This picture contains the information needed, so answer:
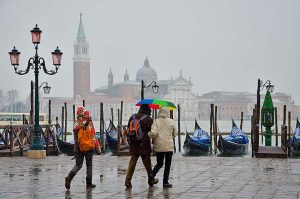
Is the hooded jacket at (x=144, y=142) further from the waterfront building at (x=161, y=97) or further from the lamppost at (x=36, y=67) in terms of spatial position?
the waterfront building at (x=161, y=97)

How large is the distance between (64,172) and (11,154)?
5178 mm

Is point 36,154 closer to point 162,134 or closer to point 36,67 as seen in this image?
point 36,67

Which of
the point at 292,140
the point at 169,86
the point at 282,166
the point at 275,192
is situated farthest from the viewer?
the point at 169,86

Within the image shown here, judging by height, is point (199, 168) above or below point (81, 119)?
below

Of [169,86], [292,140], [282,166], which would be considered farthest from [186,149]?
[169,86]

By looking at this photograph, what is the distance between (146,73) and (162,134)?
153961mm

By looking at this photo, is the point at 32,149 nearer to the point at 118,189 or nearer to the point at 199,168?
the point at 199,168

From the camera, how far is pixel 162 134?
27.7 feet

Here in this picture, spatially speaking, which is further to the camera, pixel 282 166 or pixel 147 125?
pixel 282 166

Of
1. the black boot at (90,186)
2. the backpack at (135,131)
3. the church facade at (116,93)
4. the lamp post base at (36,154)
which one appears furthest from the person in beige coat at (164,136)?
the church facade at (116,93)

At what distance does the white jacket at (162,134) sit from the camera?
8.41 metres

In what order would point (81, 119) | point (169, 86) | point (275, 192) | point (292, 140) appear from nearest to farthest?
point (275, 192) < point (81, 119) < point (292, 140) < point (169, 86)

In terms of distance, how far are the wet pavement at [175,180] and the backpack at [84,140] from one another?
52 cm

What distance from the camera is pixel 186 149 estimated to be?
75.9 ft
